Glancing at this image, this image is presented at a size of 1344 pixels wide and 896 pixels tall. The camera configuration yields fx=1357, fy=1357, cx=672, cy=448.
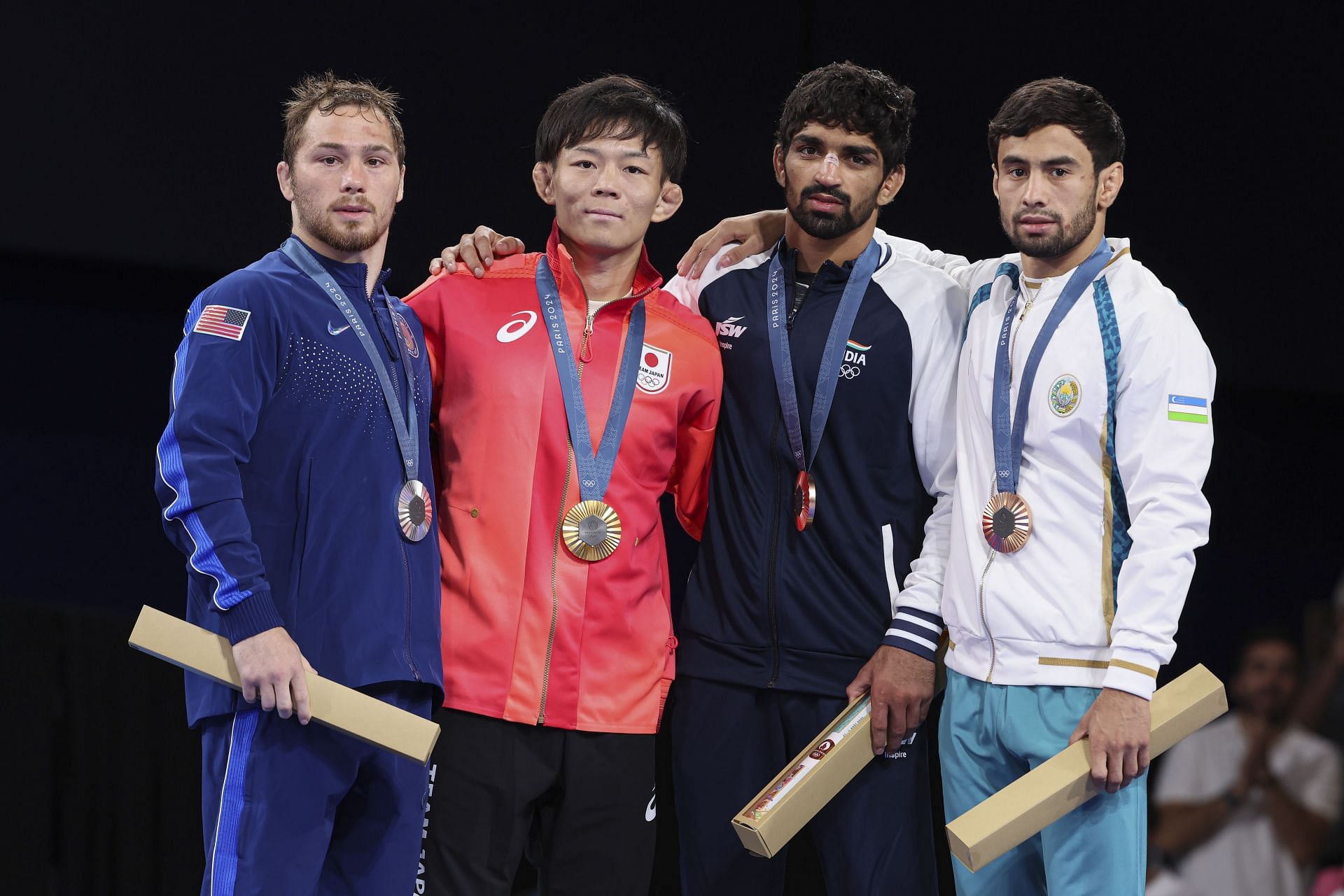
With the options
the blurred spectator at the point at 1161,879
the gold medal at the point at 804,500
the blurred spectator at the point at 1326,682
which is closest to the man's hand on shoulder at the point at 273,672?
the gold medal at the point at 804,500

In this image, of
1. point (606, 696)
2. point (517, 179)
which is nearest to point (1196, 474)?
point (606, 696)

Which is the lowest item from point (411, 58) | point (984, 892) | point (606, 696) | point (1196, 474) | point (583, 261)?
point (984, 892)

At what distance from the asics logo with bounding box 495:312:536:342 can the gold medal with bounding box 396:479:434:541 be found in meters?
0.33

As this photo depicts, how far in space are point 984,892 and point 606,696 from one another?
2.49 feet

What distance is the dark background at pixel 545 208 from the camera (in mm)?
4262

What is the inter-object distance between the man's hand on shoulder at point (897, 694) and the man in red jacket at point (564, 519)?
0.39m

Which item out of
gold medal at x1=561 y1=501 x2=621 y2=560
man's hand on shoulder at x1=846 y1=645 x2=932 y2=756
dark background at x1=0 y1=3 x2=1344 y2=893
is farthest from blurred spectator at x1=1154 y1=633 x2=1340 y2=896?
gold medal at x1=561 y1=501 x2=621 y2=560

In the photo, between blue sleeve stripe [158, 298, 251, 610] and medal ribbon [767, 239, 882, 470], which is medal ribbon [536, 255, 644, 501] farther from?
blue sleeve stripe [158, 298, 251, 610]

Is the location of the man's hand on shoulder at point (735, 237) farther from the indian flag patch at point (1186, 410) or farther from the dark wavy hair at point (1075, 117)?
the indian flag patch at point (1186, 410)

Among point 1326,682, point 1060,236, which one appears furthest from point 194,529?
point 1326,682

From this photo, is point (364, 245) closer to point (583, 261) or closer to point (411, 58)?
point (583, 261)

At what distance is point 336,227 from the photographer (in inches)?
91.7

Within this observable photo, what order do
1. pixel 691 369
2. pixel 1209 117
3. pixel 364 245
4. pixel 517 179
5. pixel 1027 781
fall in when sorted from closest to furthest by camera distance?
1. pixel 1027 781
2. pixel 364 245
3. pixel 691 369
4. pixel 1209 117
5. pixel 517 179

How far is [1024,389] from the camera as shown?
2385 mm
